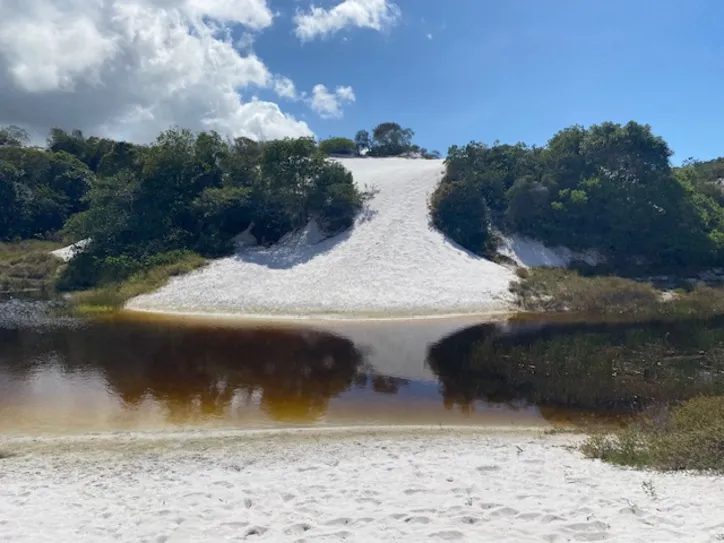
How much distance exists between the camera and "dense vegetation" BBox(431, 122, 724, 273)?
40.1 meters

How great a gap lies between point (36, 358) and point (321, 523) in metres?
15.6

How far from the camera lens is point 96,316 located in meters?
26.3

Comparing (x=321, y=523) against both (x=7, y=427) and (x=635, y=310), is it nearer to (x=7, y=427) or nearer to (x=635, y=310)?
(x=7, y=427)

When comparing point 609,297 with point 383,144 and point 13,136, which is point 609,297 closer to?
point 383,144

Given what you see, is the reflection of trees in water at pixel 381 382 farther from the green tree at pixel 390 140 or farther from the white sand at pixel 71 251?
the green tree at pixel 390 140

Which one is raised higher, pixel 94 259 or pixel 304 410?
pixel 94 259

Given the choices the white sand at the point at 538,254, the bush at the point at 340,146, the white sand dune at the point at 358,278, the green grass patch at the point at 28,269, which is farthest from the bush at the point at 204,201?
the bush at the point at 340,146

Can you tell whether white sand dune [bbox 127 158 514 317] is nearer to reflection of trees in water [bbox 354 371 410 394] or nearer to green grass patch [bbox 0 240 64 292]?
reflection of trees in water [bbox 354 371 410 394]

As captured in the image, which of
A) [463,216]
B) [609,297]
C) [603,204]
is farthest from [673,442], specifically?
[603,204]

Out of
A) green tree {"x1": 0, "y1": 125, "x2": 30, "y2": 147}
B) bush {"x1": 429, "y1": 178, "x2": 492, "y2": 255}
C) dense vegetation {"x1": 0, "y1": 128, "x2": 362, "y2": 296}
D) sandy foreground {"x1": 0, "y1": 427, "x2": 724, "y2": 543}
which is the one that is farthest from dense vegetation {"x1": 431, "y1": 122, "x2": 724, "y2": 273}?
green tree {"x1": 0, "y1": 125, "x2": 30, "y2": 147}

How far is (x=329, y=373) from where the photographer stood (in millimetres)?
17000

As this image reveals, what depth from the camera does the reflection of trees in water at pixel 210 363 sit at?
1416 centimetres

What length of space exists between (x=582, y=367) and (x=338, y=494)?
11.2 m

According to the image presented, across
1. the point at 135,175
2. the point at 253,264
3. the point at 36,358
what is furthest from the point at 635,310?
the point at 135,175
